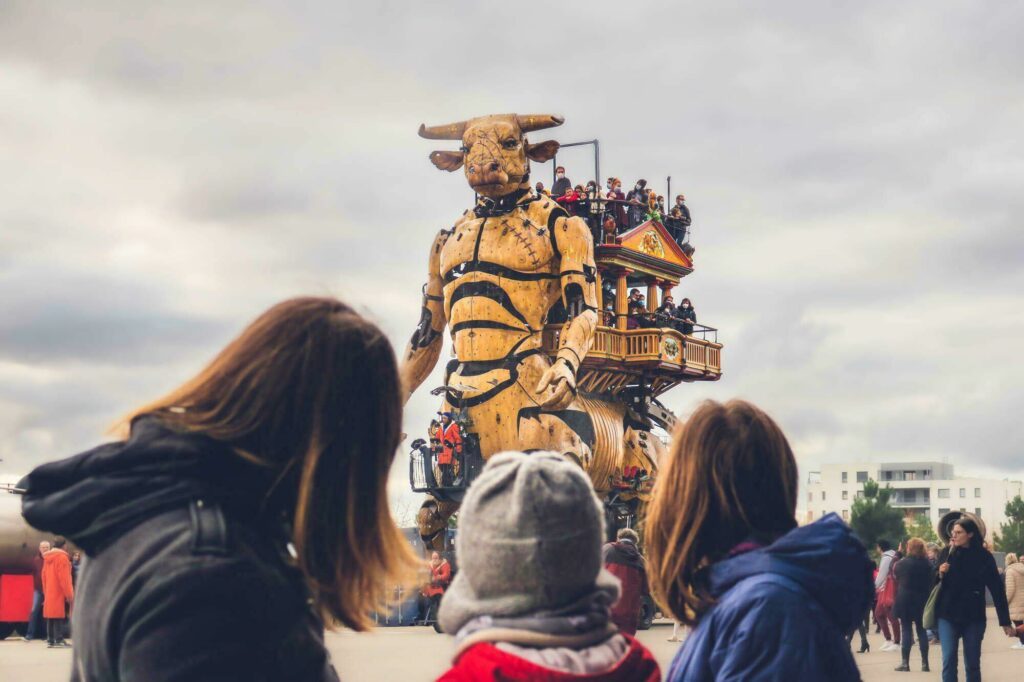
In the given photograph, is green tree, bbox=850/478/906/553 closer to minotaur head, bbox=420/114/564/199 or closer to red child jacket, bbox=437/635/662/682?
minotaur head, bbox=420/114/564/199

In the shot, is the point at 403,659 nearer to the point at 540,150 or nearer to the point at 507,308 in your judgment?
the point at 507,308

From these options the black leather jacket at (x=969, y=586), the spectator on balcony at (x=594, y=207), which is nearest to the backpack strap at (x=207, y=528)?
the black leather jacket at (x=969, y=586)

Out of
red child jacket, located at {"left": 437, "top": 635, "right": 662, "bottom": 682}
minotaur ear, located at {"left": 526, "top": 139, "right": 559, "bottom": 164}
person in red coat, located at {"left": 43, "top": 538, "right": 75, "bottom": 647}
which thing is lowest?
person in red coat, located at {"left": 43, "top": 538, "right": 75, "bottom": 647}

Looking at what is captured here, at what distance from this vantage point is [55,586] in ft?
61.7

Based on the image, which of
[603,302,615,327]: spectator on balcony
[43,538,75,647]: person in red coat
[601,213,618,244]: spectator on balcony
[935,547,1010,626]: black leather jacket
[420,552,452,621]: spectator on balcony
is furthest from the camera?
[601,213,618,244]: spectator on balcony

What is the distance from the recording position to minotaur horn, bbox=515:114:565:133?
1838cm

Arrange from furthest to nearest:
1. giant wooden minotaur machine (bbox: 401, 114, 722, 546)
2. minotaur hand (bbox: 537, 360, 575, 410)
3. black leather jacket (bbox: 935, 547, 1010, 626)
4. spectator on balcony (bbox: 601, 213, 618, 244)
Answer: spectator on balcony (bbox: 601, 213, 618, 244) < giant wooden minotaur machine (bbox: 401, 114, 722, 546) < minotaur hand (bbox: 537, 360, 575, 410) < black leather jacket (bbox: 935, 547, 1010, 626)

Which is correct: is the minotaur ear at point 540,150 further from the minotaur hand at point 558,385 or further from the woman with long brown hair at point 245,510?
the woman with long brown hair at point 245,510

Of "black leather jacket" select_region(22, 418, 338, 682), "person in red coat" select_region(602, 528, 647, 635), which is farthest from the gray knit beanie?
"person in red coat" select_region(602, 528, 647, 635)

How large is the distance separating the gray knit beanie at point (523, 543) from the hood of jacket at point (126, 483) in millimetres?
581

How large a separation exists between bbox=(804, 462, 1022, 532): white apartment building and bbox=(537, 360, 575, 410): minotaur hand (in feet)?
371

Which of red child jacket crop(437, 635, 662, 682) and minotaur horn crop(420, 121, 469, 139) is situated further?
minotaur horn crop(420, 121, 469, 139)

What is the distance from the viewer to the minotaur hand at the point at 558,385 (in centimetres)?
1677

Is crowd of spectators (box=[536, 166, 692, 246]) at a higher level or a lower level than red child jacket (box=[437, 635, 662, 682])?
higher
